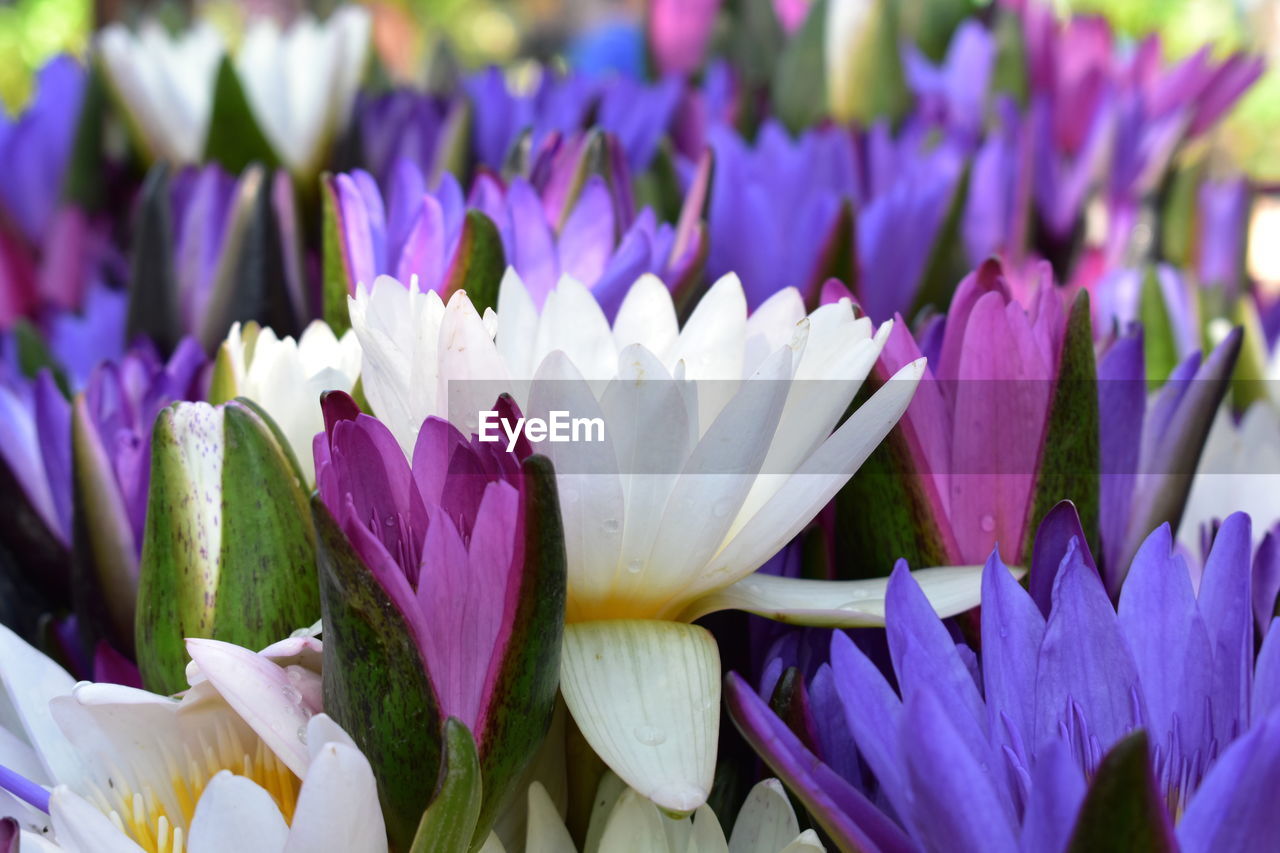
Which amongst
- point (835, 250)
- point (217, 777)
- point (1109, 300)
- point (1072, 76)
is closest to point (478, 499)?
point (217, 777)

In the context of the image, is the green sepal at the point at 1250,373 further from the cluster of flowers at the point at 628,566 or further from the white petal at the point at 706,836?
the white petal at the point at 706,836

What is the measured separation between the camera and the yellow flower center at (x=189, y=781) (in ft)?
0.98

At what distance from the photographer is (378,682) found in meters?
0.26

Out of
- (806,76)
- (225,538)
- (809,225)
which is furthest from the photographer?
(806,76)

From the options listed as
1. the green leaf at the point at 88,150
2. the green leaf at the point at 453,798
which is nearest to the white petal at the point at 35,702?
the green leaf at the point at 453,798

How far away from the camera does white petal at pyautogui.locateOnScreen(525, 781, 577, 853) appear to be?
292 millimetres

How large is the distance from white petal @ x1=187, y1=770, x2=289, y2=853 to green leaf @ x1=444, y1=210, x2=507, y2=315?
17cm

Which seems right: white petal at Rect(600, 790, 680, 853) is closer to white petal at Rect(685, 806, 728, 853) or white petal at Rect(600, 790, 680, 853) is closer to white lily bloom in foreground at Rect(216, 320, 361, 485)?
white petal at Rect(685, 806, 728, 853)

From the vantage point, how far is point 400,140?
0.69 metres

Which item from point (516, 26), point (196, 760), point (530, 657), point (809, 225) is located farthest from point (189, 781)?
point (516, 26)

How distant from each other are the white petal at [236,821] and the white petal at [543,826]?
0.20ft

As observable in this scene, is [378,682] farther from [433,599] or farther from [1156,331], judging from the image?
[1156,331]

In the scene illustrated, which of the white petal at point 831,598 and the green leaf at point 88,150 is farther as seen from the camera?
the green leaf at point 88,150

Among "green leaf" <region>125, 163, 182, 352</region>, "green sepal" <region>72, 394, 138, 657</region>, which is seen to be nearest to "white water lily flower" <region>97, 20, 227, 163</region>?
"green leaf" <region>125, 163, 182, 352</region>
